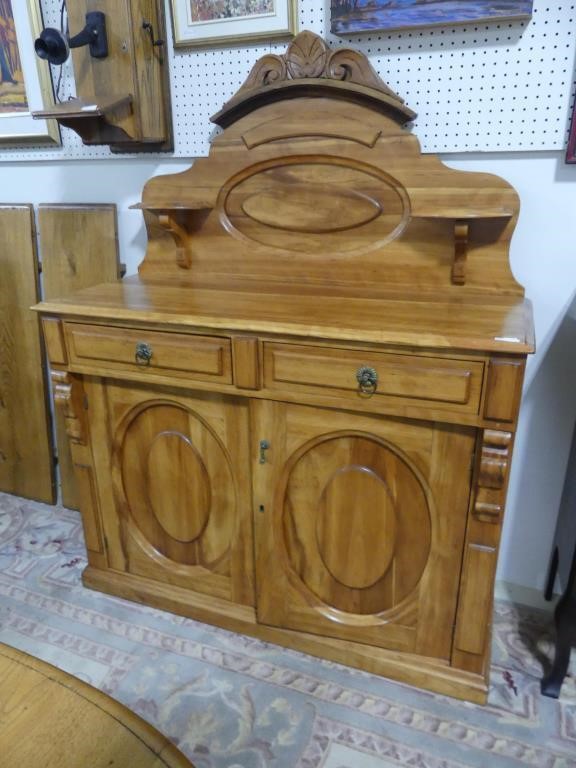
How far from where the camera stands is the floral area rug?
1451 mm

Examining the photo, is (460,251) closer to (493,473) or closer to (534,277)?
(534,277)

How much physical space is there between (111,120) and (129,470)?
Answer: 3.63ft

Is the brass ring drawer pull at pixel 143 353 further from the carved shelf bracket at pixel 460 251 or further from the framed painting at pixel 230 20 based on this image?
the framed painting at pixel 230 20

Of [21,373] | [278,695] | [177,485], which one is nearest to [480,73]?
[177,485]

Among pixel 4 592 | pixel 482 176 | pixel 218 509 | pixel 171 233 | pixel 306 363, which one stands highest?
pixel 482 176

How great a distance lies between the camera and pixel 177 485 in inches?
68.7

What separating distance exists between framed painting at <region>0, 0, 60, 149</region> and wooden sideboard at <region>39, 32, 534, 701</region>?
2.06ft

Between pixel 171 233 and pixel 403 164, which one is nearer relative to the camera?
pixel 403 164

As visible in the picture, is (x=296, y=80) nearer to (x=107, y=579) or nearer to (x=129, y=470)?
(x=129, y=470)

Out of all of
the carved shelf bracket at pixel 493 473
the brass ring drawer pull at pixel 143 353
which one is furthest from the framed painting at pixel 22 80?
the carved shelf bracket at pixel 493 473

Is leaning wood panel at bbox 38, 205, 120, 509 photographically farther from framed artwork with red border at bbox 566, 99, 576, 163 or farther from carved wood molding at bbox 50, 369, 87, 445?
framed artwork with red border at bbox 566, 99, 576, 163

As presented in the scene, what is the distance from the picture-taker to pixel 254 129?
1730 millimetres

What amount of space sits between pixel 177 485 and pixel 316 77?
126cm

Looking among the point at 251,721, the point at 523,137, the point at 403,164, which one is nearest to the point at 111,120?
the point at 403,164
